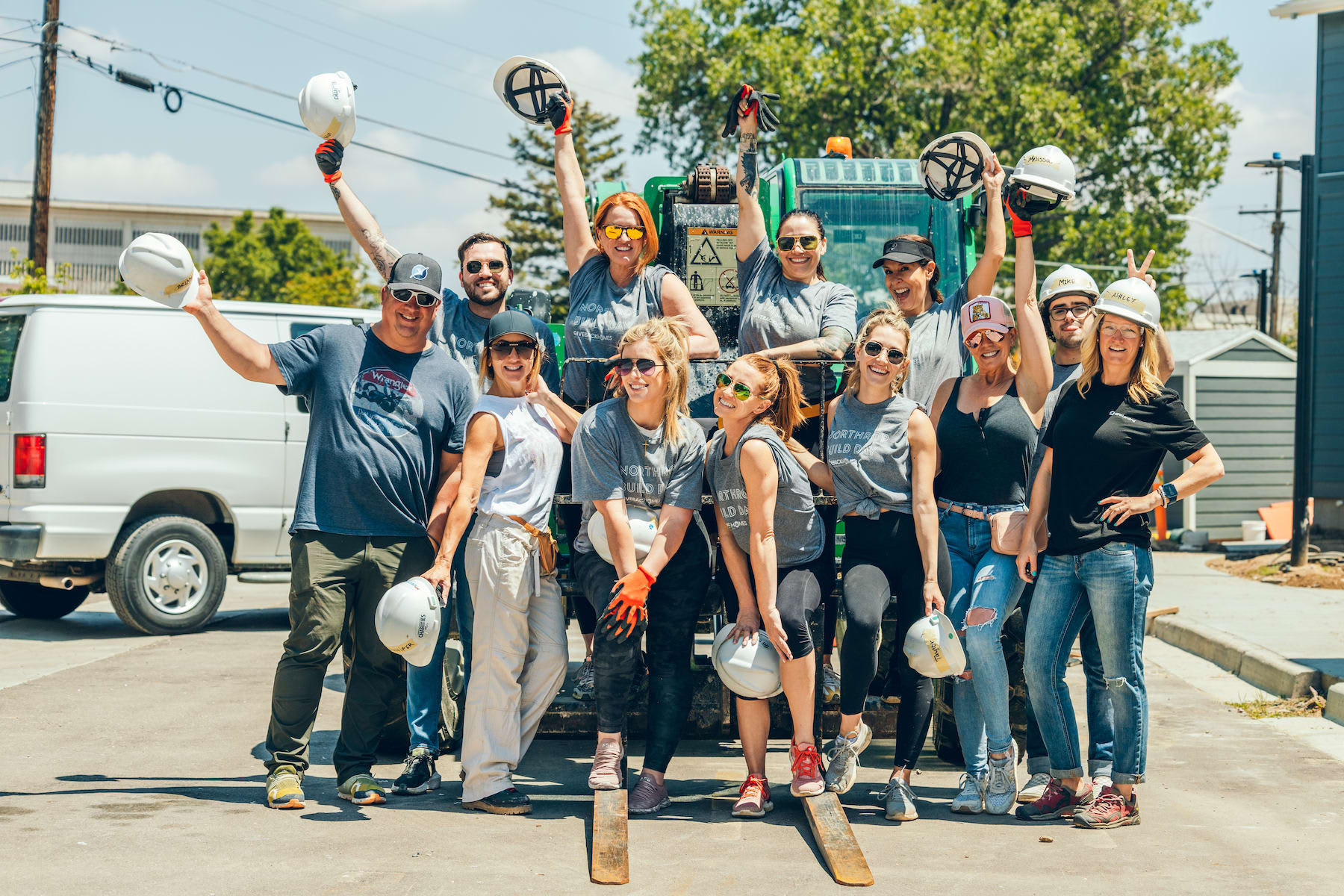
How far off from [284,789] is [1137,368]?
12.8ft

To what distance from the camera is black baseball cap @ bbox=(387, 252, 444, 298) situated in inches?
214

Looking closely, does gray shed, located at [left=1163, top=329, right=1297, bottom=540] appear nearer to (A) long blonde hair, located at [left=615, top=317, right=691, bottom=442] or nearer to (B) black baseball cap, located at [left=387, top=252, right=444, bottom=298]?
(A) long blonde hair, located at [left=615, top=317, right=691, bottom=442]

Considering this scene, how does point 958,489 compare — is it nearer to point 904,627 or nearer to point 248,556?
point 904,627

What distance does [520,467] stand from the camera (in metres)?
5.45

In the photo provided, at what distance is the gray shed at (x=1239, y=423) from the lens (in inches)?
781

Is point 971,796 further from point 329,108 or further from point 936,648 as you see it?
point 329,108

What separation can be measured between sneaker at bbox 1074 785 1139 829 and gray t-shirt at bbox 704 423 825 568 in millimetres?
1505

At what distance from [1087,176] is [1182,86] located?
8.55ft

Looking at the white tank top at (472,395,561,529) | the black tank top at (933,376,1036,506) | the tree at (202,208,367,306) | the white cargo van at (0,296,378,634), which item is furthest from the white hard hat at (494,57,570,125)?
the tree at (202,208,367,306)

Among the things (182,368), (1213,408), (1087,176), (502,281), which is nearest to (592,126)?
(1087,176)

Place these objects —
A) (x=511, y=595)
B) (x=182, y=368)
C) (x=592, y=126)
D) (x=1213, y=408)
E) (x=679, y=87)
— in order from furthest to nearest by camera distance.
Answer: (x=592, y=126)
(x=679, y=87)
(x=1213, y=408)
(x=182, y=368)
(x=511, y=595)

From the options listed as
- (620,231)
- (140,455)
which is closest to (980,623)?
(620,231)

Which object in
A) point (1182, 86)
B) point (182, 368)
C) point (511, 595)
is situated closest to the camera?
point (511, 595)

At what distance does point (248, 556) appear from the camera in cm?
1049
